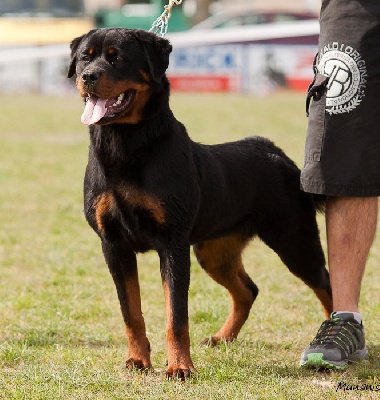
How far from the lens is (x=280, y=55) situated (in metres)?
25.1

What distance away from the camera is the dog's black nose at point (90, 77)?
144 inches

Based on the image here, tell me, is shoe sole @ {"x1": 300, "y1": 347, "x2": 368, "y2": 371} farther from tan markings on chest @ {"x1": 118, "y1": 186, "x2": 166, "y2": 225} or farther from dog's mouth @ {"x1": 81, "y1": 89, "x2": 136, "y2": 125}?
dog's mouth @ {"x1": 81, "y1": 89, "x2": 136, "y2": 125}

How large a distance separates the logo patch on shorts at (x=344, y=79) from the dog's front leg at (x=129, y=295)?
1.23 meters

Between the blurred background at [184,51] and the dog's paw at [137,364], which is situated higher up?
the blurred background at [184,51]

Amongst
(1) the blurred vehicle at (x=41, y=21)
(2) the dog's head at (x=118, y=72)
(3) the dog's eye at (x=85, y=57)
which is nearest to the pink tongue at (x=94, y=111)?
(2) the dog's head at (x=118, y=72)

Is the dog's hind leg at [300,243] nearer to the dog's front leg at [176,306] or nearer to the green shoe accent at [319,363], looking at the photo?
the green shoe accent at [319,363]

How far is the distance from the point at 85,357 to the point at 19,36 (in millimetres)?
27498

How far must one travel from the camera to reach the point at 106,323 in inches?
194

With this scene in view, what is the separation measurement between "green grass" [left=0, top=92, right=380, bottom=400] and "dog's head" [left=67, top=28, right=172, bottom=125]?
1175 millimetres

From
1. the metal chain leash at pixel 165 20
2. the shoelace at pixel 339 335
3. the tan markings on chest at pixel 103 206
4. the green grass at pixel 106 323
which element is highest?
the metal chain leash at pixel 165 20

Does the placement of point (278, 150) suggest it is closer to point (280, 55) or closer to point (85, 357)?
point (85, 357)

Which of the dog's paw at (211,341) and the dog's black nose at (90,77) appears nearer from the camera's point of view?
the dog's black nose at (90,77)

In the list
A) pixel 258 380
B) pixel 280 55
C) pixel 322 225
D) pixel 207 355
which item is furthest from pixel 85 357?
pixel 280 55

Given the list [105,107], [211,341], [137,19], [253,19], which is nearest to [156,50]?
[105,107]
